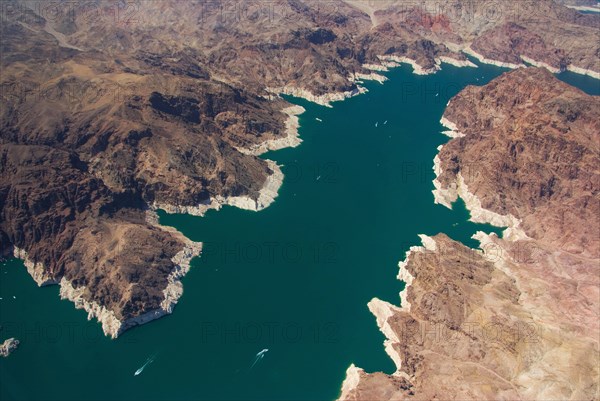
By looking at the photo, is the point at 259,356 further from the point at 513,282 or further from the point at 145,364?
the point at 513,282

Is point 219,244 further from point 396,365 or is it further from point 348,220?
point 396,365

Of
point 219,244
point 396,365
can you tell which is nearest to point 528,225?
point 396,365

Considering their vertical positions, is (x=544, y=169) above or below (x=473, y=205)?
above

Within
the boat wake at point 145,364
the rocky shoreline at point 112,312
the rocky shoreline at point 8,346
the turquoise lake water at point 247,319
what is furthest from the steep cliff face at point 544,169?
the rocky shoreline at point 8,346

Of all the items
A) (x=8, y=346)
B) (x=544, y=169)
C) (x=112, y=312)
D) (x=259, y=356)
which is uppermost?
(x=544, y=169)

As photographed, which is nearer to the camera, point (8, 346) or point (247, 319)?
point (8, 346)

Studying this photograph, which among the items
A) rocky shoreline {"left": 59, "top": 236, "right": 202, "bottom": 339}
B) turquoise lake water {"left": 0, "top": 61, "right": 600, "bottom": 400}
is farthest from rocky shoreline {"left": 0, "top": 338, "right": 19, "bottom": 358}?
rocky shoreline {"left": 59, "top": 236, "right": 202, "bottom": 339}

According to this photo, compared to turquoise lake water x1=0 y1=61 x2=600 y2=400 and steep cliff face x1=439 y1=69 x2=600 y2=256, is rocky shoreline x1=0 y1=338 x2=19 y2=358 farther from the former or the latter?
steep cliff face x1=439 y1=69 x2=600 y2=256

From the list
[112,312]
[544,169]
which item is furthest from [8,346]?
[544,169]
